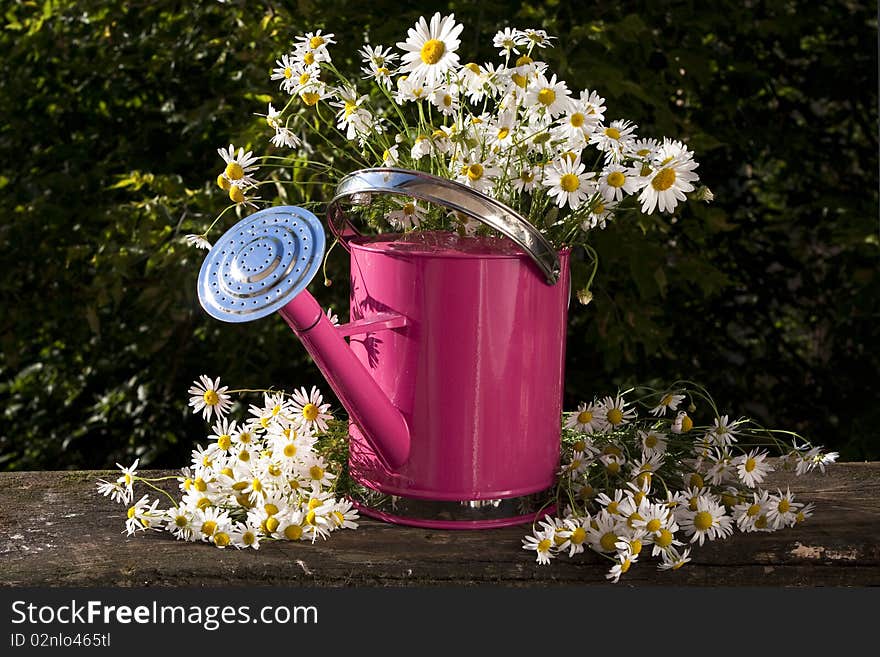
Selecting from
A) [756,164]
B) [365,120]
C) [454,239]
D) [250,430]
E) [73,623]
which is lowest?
[73,623]

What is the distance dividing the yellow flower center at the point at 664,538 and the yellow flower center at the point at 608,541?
3 centimetres

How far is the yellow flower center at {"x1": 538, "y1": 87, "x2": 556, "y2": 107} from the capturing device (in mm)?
830

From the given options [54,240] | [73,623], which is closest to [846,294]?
[54,240]

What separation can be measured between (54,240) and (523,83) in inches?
47.3

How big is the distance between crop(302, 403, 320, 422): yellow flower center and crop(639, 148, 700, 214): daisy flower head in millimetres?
336

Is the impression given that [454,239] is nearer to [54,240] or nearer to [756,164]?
[54,240]

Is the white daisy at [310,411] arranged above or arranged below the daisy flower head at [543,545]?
above

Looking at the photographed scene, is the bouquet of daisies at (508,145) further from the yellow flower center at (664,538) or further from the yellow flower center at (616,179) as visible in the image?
the yellow flower center at (664,538)

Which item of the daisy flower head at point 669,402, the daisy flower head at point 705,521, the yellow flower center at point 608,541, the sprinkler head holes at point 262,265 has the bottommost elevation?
the yellow flower center at point 608,541

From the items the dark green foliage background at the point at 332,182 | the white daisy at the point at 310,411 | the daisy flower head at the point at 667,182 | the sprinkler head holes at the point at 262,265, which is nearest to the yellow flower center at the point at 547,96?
the daisy flower head at the point at 667,182

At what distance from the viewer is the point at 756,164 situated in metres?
2.17

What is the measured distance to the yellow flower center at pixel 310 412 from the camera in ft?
2.97

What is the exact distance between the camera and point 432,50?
2.72 ft

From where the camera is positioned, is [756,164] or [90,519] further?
[756,164]
